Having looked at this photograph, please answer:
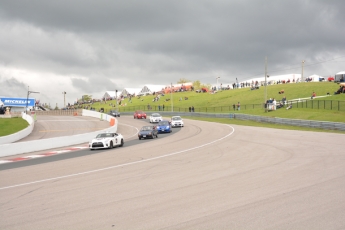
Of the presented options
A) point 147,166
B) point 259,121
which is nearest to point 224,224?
point 147,166

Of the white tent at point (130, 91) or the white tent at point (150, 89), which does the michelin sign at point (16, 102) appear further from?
the white tent at point (130, 91)

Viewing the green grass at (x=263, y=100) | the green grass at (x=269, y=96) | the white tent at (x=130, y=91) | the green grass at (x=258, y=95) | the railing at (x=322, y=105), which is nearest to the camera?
the green grass at (x=269, y=96)

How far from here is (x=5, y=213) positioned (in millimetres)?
7621

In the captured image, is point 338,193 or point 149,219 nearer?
point 149,219

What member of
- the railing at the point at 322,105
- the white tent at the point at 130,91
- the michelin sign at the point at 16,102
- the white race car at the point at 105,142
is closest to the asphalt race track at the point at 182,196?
the white race car at the point at 105,142

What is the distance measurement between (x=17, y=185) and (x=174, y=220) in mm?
6553

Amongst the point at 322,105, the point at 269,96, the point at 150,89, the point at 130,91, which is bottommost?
the point at 322,105

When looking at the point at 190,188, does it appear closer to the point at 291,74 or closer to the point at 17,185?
the point at 17,185

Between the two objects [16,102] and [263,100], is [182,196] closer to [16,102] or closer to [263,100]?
[263,100]

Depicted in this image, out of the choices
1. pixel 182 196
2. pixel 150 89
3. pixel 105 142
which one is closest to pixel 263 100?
pixel 105 142

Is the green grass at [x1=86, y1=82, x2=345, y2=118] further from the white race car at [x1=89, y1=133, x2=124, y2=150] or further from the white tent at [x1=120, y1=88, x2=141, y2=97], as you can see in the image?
the white tent at [x1=120, y1=88, x2=141, y2=97]

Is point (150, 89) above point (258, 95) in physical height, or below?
above

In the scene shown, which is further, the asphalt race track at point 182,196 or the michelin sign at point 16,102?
the michelin sign at point 16,102

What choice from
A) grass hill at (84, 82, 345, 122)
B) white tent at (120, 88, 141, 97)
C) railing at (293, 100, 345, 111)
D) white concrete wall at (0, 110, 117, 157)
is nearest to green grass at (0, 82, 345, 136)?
grass hill at (84, 82, 345, 122)
